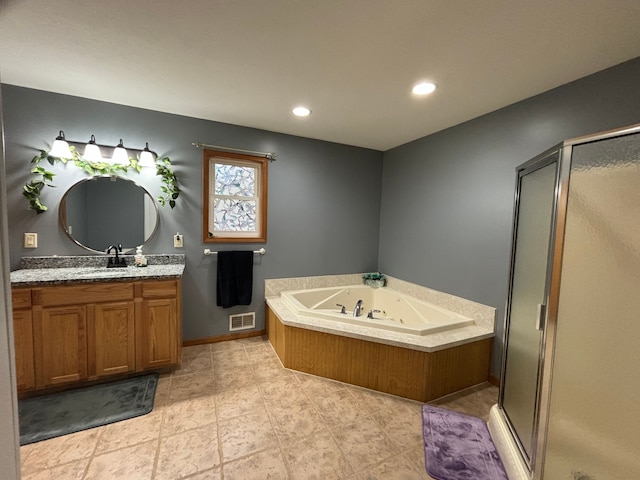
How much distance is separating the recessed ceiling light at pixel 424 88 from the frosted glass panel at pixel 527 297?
2.97ft

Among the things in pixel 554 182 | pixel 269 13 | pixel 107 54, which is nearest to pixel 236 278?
pixel 107 54

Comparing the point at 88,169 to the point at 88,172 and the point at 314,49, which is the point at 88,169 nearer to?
the point at 88,172

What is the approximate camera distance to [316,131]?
298cm

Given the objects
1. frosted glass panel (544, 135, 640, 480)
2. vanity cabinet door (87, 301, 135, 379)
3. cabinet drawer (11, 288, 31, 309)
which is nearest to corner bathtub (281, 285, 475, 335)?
frosted glass panel (544, 135, 640, 480)

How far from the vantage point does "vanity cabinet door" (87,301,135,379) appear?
2.02m

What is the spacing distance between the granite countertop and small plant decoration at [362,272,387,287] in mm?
2196

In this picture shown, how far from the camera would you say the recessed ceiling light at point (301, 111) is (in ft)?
7.91

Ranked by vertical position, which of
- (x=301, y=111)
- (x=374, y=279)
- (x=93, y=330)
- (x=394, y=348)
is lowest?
(x=394, y=348)

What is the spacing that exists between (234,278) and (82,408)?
148 centimetres

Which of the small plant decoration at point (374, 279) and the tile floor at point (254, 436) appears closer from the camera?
the tile floor at point (254, 436)

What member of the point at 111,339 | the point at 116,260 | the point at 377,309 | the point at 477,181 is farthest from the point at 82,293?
the point at 477,181

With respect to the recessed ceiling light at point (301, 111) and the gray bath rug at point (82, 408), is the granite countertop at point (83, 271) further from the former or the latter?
the recessed ceiling light at point (301, 111)

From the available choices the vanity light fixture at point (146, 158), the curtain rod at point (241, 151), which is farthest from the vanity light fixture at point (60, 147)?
the curtain rod at point (241, 151)

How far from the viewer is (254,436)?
168 centimetres
